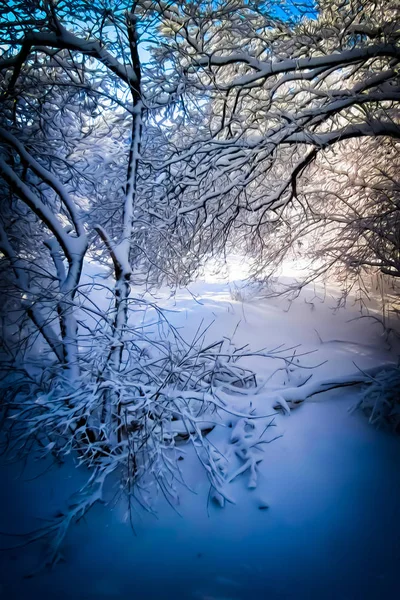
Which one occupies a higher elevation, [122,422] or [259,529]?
[122,422]

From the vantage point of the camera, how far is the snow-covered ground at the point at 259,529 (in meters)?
2.03

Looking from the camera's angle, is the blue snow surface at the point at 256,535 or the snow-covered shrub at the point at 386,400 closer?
the blue snow surface at the point at 256,535

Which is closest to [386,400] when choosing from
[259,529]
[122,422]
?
[259,529]

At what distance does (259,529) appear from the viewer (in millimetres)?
2367

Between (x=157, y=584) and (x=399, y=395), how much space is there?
8.32 ft

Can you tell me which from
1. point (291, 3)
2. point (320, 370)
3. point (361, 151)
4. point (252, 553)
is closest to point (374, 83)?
point (291, 3)

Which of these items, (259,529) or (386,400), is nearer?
(259,529)

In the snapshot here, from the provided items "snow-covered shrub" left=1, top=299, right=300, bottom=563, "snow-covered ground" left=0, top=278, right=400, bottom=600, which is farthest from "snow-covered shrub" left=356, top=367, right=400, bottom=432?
"snow-covered shrub" left=1, top=299, right=300, bottom=563

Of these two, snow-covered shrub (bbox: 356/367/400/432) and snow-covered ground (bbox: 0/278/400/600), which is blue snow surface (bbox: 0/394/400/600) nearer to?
snow-covered ground (bbox: 0/278/400/600)

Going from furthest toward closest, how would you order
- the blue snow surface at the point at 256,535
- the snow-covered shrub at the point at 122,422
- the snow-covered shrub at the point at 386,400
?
the snow-covered shrub at the point at 386,400 → the snow-covered shrub at the point at 122,422 → the blue snow surface at the point at 256,535

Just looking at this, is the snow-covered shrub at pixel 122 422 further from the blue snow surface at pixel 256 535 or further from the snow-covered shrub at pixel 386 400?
the snow-covered shrub at pixel 386 400

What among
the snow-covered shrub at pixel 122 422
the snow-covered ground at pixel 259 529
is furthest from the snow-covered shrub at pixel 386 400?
the snow-covered shrub at pixel 122 422

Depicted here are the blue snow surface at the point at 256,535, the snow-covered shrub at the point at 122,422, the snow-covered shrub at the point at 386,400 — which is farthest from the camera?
the snow-covered shrub at the point at 386,400

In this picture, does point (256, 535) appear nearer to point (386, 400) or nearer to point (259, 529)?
point (259, 529)
